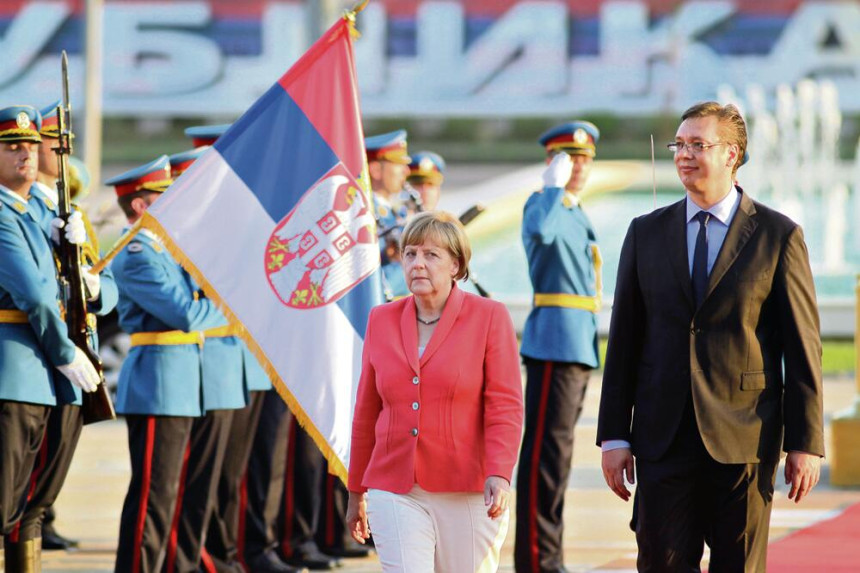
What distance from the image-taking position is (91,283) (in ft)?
21.5

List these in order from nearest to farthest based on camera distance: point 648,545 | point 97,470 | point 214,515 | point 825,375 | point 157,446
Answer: point 648,545 < point 157,446 < point 214,515 < point 97,470 < point 825,375

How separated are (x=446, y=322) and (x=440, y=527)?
0.58 meters

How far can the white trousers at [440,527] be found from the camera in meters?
5.01

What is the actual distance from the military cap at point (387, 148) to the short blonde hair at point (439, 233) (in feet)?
11.9

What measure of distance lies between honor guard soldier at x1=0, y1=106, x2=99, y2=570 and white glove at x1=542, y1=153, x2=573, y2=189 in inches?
89.6

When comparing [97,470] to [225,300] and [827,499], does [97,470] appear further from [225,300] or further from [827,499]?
[225,300]

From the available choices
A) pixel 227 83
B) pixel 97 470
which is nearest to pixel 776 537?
pixel 97 470

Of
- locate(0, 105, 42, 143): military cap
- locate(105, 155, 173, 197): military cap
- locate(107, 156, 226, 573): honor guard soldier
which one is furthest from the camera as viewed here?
locate(105, 155, 173, 197): military cap

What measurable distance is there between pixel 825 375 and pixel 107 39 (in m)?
22.4

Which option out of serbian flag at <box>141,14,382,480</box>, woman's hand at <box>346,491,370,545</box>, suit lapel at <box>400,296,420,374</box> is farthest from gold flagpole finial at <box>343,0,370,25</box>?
woman's hand at <box>346,491,370,545</box>

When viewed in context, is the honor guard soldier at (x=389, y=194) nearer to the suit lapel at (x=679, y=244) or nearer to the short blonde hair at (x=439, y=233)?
the short blonde hair at (x=439, y=233)

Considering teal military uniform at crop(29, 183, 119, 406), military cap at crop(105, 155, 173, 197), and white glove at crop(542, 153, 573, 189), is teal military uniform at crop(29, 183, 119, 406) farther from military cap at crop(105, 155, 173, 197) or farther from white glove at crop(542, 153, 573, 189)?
white glove at crop(542, 153, 573, 189)

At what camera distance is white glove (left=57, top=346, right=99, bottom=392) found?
641cm

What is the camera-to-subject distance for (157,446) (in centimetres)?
692
